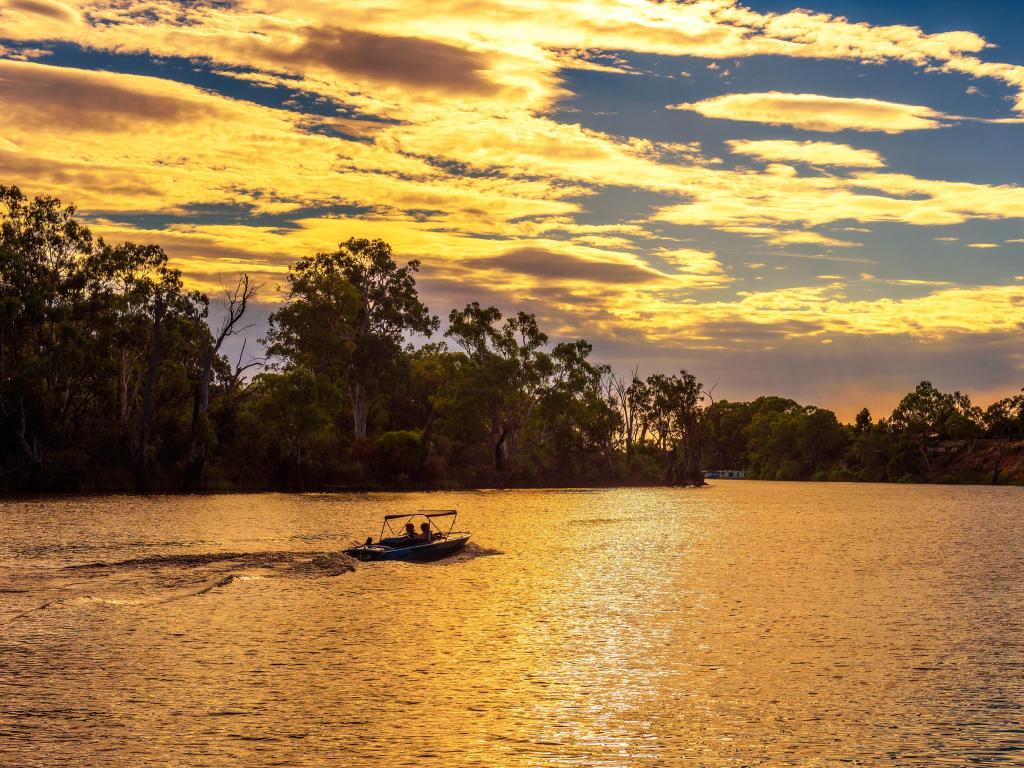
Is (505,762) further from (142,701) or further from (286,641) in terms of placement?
(286,641)

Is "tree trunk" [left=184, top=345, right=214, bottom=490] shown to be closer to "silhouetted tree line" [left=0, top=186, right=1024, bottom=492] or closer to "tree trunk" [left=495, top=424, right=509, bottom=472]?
"silhouetted tree line" [left=0, top=186, right=1024, bottom=492]

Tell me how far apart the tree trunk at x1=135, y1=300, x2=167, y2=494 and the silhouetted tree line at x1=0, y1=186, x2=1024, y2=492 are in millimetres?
204

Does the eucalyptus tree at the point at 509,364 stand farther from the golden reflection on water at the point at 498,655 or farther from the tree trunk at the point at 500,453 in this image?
the golden reflection on water at the point at 498,655

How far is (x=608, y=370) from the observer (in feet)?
543

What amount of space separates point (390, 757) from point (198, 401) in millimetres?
93113

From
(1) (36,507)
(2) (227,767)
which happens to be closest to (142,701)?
(2) (227,767)

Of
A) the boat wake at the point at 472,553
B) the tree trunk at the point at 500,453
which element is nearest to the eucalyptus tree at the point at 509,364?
the tree trunk at the point at 500,453

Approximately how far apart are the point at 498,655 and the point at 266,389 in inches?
3757

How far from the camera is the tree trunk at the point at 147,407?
332ft

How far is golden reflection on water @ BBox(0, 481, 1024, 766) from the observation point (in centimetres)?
1888

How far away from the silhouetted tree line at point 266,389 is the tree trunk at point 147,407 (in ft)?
0.67

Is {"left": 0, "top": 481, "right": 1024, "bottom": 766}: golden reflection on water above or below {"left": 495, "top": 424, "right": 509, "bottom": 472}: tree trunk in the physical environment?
below

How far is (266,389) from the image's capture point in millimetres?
118500

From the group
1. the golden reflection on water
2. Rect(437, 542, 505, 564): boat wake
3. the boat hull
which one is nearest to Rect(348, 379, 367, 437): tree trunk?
the golden reflection on water
